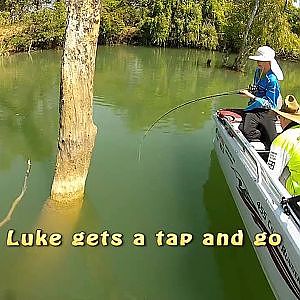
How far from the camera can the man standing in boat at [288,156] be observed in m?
3.18

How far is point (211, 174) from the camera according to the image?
19.2ft

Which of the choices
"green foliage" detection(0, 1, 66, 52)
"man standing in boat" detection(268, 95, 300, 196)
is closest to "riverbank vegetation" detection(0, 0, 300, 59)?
"green foliage" detection(0, 1, 66, 52)

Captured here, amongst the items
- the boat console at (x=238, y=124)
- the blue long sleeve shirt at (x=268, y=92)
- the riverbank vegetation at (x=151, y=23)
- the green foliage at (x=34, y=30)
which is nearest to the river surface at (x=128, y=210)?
the boat console at (x=238, y=124)

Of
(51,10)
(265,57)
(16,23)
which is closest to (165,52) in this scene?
(51,10)

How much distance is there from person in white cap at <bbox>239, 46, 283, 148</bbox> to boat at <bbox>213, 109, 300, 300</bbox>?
0.38 ft

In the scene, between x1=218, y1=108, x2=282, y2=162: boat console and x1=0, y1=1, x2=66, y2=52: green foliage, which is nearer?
x1=218, y1=108, x2=282, y2=162: boat console

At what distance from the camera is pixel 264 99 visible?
15.5ft

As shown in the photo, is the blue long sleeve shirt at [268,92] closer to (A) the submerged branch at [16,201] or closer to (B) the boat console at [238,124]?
(B) the boat console at [238,124]

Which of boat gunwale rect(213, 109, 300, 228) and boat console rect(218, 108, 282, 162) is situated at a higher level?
boat gunwale rect(213, 109, 300, 228)

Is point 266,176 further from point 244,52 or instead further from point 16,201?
point 244,52

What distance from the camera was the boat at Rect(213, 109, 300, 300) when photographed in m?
2.77

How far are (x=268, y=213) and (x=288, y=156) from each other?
43 cm

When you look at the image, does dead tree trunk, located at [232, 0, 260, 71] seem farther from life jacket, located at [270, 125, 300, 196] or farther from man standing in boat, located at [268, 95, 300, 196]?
life jacket, located at [270, 125, 300, 196]

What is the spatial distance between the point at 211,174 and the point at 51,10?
1587 cm
